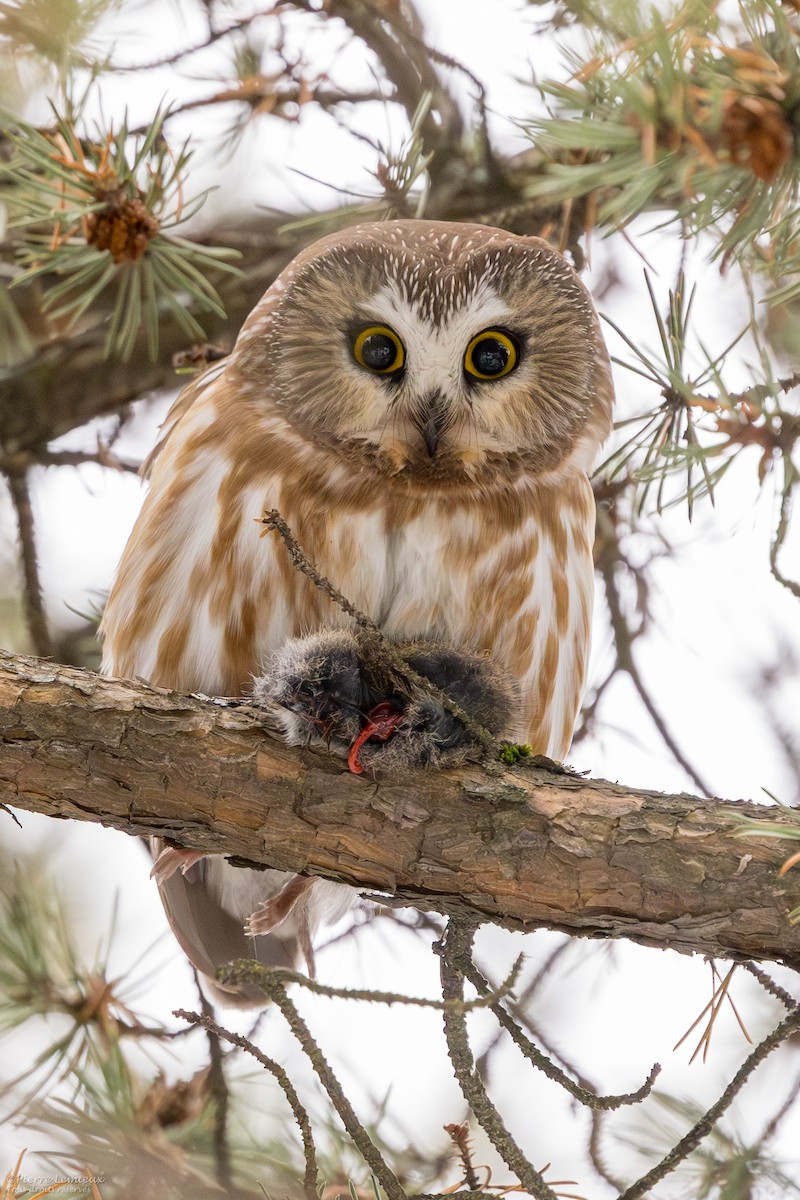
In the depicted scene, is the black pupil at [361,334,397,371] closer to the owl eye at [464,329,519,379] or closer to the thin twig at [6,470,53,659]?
the owl eye at [464,329,519,379]

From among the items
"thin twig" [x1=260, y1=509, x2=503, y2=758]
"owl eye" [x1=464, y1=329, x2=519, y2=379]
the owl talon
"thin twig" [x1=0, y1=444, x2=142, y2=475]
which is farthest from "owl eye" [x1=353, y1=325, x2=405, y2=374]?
"thin twig" [x1=0, y1=444, x2=142, y2=475]

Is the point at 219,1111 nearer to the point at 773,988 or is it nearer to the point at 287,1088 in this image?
the point at 287,1088

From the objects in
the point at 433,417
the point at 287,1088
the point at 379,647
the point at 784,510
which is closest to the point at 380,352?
the point at 433,417

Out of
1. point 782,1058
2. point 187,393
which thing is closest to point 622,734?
point 782,1058

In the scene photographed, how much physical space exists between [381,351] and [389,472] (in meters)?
0.20

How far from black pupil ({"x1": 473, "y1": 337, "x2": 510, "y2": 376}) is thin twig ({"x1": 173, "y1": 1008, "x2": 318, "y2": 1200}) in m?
1.08

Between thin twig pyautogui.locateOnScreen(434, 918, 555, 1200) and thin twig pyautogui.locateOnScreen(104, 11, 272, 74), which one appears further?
thin twig pyautogui.locateOnScreen(104, 11, 272, 74)

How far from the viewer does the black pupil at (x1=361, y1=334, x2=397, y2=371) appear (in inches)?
75.4

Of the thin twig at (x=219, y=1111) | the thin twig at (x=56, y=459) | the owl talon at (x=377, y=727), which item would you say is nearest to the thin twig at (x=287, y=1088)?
the owl talon at (x=377, y=727)

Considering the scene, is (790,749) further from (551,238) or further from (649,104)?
(649,104)

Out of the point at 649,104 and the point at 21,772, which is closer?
the point at 649,104

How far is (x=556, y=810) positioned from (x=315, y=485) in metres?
0.67

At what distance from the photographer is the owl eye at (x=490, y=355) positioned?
6.34 feet

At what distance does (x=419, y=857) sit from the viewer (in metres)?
1.67
